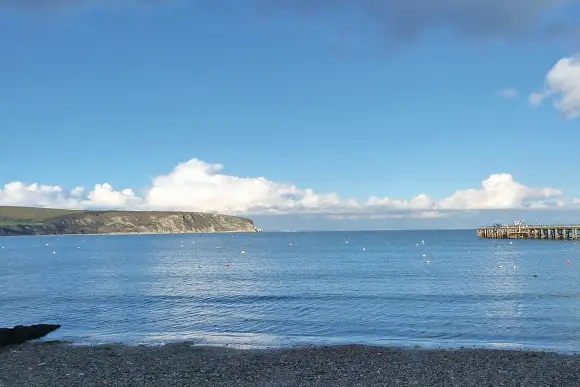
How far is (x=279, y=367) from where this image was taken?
21.0 meters

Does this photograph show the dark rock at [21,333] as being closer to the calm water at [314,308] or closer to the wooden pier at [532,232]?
the calm water at [314,308]

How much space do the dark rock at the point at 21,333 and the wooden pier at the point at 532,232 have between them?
463 feet

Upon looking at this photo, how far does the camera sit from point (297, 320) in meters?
36.0

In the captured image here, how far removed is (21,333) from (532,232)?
167038 mm

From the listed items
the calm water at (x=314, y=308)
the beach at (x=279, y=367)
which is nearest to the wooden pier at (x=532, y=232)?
the calm water at (x=314, y=308)

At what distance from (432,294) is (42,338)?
32.3m

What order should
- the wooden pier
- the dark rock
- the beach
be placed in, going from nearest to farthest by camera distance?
the beach → the dark rock → the wooden pier

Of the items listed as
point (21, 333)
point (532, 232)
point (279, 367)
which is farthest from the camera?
point (532, 232)

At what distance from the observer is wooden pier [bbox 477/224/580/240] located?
14912 cm

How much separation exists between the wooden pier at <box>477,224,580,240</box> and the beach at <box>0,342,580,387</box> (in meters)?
137

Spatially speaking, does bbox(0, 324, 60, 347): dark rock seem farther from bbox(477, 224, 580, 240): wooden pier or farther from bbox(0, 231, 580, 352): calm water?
bbox(477, 224, 580, 240): wooden pier

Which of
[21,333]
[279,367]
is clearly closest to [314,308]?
[21,333]

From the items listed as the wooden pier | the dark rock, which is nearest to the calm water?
the dark rock

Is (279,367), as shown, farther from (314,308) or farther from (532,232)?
(532,232)
